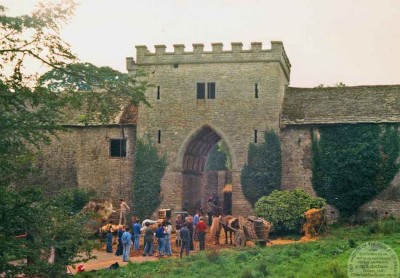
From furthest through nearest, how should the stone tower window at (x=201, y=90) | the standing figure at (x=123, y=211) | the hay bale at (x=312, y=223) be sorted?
the stone tower window at (x=201, y=90) → the standing figure at (x=123, y=211) → the hay bale at (x=312, y=223)

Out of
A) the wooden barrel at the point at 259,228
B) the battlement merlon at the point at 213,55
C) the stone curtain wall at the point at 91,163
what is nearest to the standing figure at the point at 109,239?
the wooden barrel at the point at 259,228

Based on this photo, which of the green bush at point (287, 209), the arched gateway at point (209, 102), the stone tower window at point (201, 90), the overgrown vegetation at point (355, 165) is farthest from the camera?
the stone tower window at point (201, 90)

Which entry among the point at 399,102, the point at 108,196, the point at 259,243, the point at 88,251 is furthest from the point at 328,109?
the point at 88,251

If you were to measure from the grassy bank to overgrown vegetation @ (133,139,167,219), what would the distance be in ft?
33.5

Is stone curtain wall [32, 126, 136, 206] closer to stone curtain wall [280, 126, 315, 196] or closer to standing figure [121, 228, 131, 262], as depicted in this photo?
stone curtain wall [280, 126, 315, 196]

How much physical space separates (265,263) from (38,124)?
939 centimetres

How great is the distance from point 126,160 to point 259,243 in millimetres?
12070

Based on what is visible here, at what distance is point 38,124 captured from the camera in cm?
Answer: 1427

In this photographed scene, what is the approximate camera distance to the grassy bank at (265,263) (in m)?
16.9

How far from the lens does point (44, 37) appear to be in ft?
46.8

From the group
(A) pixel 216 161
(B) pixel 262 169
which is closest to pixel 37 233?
(B) pixel 262 169

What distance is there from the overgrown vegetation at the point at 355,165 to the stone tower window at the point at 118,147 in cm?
1192

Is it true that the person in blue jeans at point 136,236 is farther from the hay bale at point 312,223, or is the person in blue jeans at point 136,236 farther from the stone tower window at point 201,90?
the stone tower window at point 201,90

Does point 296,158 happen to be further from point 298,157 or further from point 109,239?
point 109,239
